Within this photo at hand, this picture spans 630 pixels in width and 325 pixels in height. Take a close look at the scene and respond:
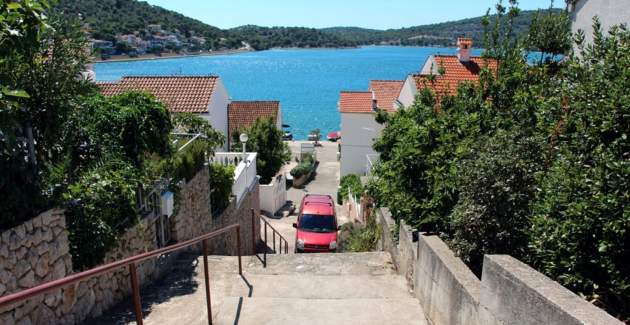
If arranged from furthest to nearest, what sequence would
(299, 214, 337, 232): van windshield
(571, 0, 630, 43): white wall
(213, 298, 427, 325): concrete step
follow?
(299, 214, 337, 232): van windshield < (571, 0, 630, 43): white wall < (213, 298, 427, 325): concrete step

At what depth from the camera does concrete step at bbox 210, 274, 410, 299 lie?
747 centimetres

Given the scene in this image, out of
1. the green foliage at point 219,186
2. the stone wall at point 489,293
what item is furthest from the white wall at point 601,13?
the green foliage at point 219,186

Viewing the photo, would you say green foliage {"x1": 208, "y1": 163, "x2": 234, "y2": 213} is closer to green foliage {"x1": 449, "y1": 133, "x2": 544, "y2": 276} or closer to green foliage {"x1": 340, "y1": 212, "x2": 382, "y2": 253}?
green foliage {"x1": 340, "y1": 212, "x2": 382, "y2": 253}

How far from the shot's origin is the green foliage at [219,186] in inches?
505

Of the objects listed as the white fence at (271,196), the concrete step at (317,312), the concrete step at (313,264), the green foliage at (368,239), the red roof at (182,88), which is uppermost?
the red roof at (182,88)

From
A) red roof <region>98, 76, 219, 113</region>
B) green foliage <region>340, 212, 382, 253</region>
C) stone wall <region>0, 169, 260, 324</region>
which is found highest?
red roof <region>98, 76, 219, 113</region>

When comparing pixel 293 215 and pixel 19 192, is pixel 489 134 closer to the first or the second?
pixel 19 192

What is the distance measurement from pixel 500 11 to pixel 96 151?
7643 millimetres

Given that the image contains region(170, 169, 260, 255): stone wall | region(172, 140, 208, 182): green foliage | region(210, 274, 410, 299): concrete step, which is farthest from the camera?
region(170, 169, 260, 255): stone wall

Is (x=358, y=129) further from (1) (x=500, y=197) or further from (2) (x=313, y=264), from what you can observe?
(1) (x=500, y=197)

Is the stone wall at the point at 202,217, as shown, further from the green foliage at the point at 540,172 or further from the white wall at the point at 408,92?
the white wall at the point at 408,92

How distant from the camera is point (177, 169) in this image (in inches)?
383

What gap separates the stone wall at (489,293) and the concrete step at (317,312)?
326 millimetres

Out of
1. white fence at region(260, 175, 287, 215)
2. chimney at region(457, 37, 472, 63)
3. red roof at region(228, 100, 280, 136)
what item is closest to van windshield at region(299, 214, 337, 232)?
white fence at region(260, 175, 287, 215)
